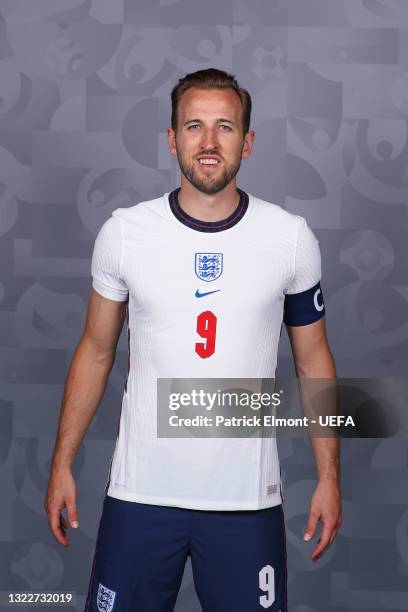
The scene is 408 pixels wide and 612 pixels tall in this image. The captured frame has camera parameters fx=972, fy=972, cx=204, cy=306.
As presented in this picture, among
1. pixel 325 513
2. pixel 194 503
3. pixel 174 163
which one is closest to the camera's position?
pixel 194 503

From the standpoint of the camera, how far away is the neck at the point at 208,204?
2.14 meters

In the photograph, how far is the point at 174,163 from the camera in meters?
3.11

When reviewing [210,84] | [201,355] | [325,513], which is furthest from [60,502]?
[210,84]

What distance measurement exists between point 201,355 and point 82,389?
323mm

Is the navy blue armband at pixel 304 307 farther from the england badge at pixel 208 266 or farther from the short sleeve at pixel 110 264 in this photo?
the short sleeve at pixel 110 264

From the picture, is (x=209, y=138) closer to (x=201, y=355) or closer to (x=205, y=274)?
(x=205, y=274)

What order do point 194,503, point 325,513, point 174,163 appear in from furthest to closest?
point 174,163 → point 325,513 → point 194,503

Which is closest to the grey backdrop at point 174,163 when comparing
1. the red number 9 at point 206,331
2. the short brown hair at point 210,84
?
the short brown hair at point 210,84

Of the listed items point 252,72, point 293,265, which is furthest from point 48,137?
point 293,265

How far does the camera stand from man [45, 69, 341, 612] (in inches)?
81.5

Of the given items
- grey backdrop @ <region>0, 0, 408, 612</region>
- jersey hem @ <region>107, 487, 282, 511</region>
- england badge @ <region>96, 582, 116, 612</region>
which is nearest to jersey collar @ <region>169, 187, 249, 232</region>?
jersey hem @ <region>107, 487, 282, 511</region>

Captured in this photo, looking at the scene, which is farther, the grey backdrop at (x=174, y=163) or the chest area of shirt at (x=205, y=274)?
the grey backdrop at (x=174, y=163)

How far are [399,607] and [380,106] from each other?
1659mm

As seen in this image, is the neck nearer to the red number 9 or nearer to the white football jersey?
the white football jersey
